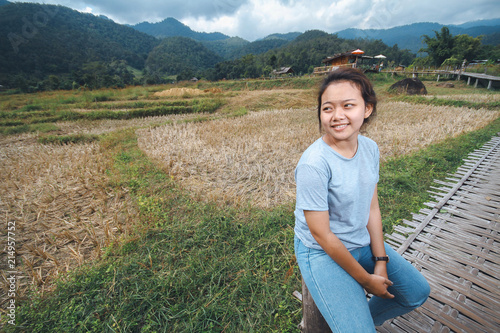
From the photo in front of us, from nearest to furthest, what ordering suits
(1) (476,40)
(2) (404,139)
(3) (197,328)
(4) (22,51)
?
(3) (197,328), (2) (404,139), (1) (476,40), (4) (22,51)

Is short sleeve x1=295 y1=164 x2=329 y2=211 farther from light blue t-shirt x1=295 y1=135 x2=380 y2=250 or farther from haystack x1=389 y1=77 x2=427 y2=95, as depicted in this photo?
haystack x1=389 y1=77 x2=427 y2=95

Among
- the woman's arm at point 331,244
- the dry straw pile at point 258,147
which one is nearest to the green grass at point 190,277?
the dry straw pile at point 258,147

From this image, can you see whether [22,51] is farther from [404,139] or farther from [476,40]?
[476,40]

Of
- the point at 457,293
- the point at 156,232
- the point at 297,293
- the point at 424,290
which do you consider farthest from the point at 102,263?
the point at 457,293

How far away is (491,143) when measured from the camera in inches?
228

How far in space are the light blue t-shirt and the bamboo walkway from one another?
3.85 feet

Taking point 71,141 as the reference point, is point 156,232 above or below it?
below

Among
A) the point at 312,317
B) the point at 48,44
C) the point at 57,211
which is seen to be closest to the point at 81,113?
the point at 57,211

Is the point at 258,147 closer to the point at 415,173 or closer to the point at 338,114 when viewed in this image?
the point at 415,173

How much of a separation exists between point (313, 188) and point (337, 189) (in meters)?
0.19

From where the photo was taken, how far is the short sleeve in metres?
1.20

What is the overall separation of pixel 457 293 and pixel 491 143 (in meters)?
6.17

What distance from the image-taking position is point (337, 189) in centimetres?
129

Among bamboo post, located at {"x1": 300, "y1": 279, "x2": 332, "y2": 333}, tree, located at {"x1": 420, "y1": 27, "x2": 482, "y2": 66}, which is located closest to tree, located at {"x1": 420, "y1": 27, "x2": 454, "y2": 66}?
tree, located at {"x1": 420, "y1": 27, "x2": 482, "y2": 66}
